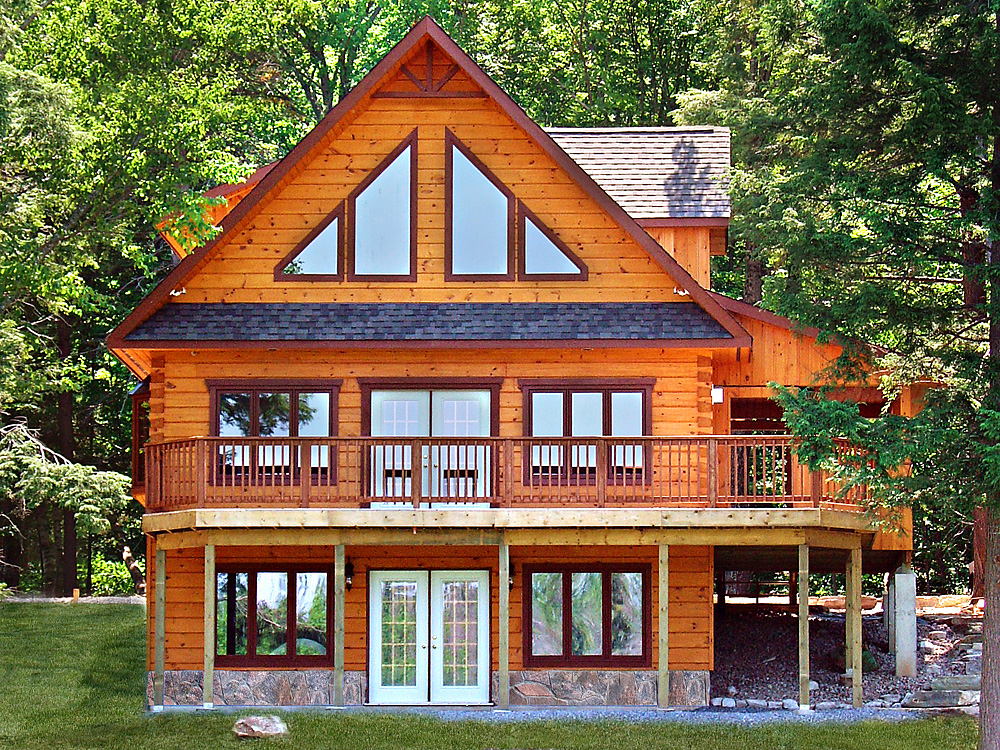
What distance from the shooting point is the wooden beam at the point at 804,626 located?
2116 cm

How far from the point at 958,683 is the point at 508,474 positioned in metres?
7.48

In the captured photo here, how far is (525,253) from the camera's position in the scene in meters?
23.5

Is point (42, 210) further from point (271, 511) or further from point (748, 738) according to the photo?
point (748, 738)

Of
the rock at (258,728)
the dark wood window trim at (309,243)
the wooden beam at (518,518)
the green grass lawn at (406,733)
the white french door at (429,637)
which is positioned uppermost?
the dark wood window trim at (309,243)

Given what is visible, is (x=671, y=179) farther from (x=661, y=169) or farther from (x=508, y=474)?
(x=508, y=474)

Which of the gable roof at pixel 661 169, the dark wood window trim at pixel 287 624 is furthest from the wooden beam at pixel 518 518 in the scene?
the gable roof at pixel 661 169

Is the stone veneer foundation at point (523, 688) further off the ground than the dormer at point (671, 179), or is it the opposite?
the dormer at point (671, 179)

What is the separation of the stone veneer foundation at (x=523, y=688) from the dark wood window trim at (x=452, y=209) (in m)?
6.06

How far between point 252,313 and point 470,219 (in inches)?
143

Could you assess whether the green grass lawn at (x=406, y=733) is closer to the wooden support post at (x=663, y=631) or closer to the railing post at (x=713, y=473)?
the wooden support post at (x=663, y=631)

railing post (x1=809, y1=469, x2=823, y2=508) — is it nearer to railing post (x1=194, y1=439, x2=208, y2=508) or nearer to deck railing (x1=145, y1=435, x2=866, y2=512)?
deck railing (x1=145, y1=435, x2=866, y2=512)

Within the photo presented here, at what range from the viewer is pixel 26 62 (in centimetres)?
2494

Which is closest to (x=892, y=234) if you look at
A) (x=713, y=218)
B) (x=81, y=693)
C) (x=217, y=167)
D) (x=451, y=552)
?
(x=713, y=218)

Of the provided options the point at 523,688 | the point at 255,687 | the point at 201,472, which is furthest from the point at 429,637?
the point at 201,472
